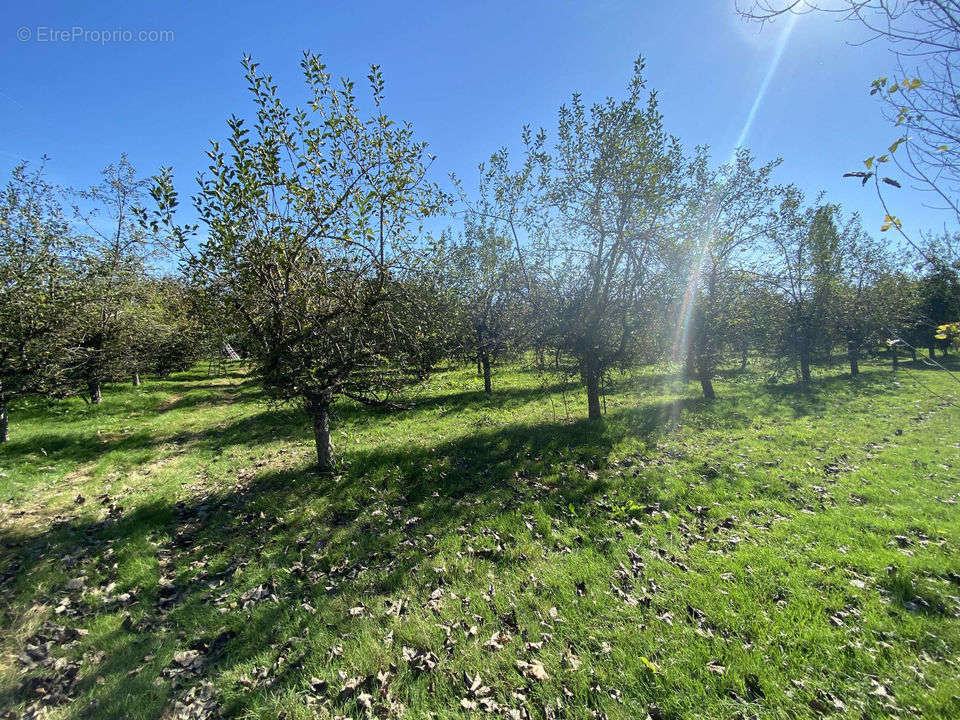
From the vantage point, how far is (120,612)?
18.4 ft

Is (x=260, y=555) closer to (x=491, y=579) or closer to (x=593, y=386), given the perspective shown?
(x=491, y=579)

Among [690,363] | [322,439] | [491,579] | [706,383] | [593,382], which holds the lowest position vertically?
[491,579]

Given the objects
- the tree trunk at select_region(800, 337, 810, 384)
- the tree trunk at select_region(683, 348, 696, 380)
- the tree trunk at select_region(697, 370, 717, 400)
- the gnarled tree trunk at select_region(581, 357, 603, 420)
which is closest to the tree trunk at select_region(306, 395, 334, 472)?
the gnarled tree trunk at select_region(581, 357, 603, 420)

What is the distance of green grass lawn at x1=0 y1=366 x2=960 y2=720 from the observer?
4.18 metres

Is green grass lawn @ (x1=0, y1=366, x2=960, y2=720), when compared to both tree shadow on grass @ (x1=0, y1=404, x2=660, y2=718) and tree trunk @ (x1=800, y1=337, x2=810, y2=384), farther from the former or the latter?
tree trunk @ (x1=800, y1=337, x2=810, y2=384)

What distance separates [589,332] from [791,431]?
7.67 metres

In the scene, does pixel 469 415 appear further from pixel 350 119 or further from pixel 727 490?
pixel 350 119

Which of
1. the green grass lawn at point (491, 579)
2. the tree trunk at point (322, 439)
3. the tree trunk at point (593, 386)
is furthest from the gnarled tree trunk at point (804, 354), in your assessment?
the tree trunk at point (322, 439)

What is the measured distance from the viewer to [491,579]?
19.6 ft

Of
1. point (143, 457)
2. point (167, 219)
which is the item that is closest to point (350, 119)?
point (167, 219)

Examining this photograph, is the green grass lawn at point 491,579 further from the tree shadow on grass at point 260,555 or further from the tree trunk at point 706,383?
the tree trunk at point 706,383

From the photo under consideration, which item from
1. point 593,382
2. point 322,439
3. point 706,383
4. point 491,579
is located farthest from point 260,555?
point 706,383

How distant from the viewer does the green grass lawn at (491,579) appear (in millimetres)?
4176

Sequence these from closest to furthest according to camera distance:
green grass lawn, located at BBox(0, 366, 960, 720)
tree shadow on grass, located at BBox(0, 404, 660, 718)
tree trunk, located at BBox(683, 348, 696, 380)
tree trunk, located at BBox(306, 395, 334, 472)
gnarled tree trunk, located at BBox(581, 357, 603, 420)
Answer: green grass lawn, located at BBox(0, 366, 960, 720) → tree shadow on grass, located at BBox(0, 404, 660, 718) → tree trunk, located at BBox(306, 395, 334, 472) → gnarled tree trunk, located at BBox(581, 357, 603, 420) → tree trunk, located at BBox(683, 348, 696, 380)
